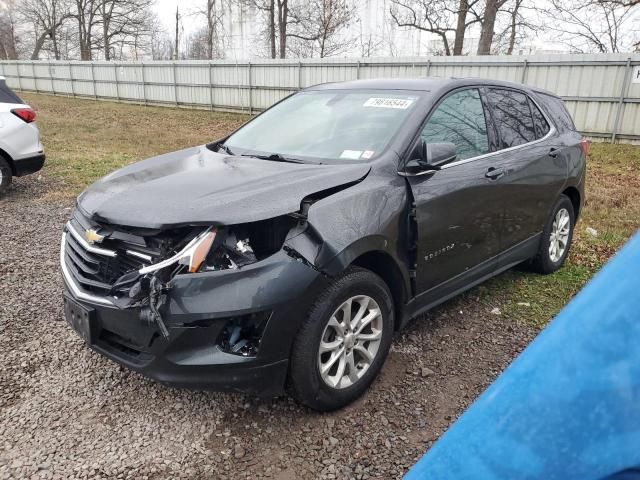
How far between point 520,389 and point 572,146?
13.8 feet

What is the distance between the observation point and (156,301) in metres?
2.27

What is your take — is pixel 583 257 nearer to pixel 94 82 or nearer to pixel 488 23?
pixel 488 23

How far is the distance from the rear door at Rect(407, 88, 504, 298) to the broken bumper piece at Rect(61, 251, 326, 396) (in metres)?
0.93

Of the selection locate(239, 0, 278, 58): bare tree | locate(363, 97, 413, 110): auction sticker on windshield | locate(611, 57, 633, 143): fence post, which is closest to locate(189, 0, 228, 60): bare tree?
locate(239, 0, 278, 58): bare tree

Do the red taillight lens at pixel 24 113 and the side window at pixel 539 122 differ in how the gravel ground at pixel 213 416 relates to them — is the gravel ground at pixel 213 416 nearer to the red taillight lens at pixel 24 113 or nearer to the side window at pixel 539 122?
the side window at pixel 539 122

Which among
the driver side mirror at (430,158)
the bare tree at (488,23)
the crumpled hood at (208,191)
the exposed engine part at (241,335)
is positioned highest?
the bare tree at (488,23)

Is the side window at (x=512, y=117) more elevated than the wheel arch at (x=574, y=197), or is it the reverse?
the side window at (x=512, y=117)

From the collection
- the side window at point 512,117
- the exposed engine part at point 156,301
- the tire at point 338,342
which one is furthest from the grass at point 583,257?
the exposed engine part at point 156,301

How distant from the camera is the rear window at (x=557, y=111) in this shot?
462 cm

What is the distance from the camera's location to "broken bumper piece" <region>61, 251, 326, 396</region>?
226 centimetres

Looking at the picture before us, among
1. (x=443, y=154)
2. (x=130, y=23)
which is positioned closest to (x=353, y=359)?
(x=443, y=154)

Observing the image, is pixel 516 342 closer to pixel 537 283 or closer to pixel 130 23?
pixel 537 283

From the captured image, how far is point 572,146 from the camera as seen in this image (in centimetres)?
462

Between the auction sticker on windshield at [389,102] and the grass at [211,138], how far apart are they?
1.79m
